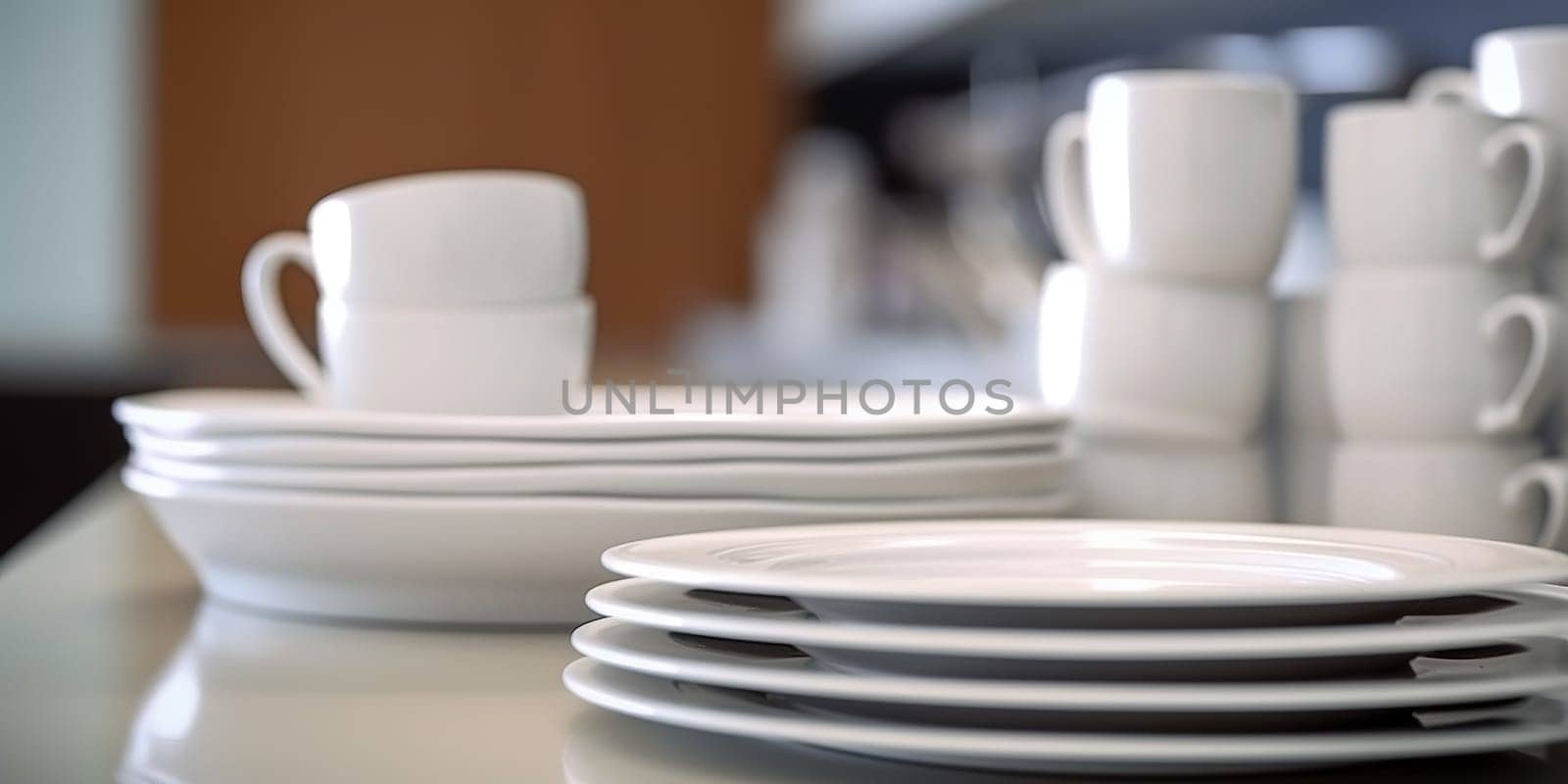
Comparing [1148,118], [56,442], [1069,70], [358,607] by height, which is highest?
[1069,70]

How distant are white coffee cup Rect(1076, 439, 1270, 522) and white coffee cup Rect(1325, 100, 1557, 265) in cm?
11

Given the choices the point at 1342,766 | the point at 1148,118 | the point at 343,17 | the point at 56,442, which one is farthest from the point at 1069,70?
the point at 1342,766

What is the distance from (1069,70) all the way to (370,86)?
2.73m

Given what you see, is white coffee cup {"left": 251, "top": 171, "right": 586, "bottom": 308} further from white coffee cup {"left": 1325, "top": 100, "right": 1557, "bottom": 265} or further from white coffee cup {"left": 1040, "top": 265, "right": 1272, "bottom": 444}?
white coffee cup {"left": 1325, "top": 100, "right": 1557, "bottom": 265}

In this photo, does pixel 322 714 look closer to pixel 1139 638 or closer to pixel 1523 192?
pixel 1139 638

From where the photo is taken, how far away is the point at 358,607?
0.65m

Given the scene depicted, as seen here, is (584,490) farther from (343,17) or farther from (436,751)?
(343,17)

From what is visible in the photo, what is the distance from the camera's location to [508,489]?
0.60 metres

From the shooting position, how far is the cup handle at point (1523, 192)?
28.2 inches

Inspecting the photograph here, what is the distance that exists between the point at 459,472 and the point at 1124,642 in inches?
12.3

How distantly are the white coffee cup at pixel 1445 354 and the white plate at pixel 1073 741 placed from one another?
0.35 meters

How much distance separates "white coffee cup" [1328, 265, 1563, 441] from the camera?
726 millimetres

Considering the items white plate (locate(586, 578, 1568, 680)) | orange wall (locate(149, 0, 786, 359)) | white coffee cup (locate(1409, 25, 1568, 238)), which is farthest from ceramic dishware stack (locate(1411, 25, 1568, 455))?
orange wall (locate(149, 0, 786, 359))

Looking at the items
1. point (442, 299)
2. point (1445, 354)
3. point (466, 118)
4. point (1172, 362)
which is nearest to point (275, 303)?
point (442, 299)
